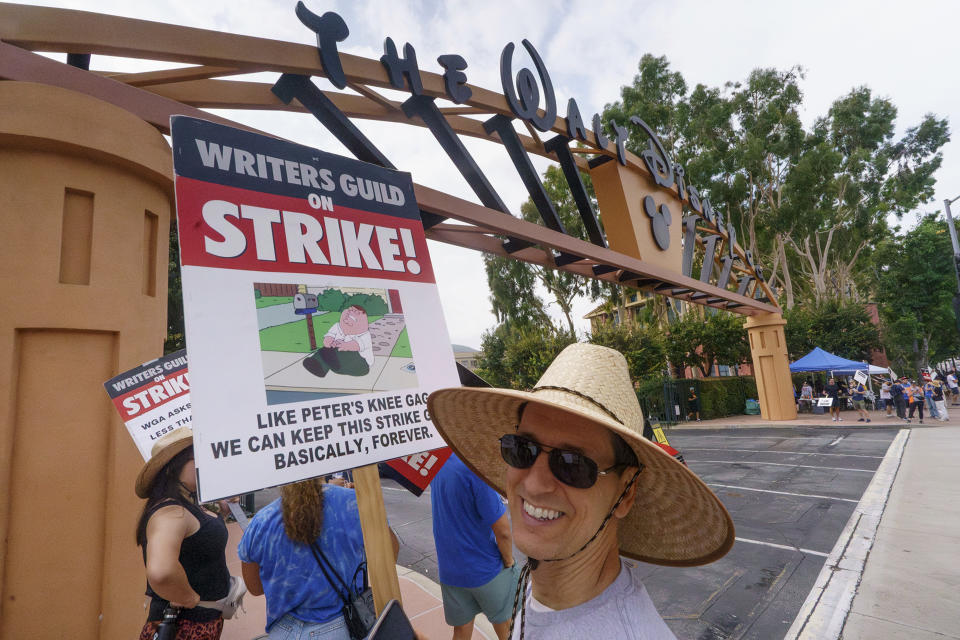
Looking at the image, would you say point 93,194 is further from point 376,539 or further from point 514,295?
point 514,295

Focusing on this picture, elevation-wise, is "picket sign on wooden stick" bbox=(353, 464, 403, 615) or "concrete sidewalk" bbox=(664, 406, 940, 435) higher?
"picket sign on wooden stick" bbox=(353, 464, 403, 615)

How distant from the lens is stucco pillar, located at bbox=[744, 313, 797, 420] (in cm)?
1672

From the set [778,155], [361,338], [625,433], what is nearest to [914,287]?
[778,155]

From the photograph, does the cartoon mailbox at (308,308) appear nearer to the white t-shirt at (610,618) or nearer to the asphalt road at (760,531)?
the white t-shirt at (610,618)

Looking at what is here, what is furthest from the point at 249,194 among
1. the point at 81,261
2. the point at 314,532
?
the point at 81,261

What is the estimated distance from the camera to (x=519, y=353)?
972 inches

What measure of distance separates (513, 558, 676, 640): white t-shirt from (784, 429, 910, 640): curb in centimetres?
327

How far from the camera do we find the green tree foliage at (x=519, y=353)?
2328 centimetres

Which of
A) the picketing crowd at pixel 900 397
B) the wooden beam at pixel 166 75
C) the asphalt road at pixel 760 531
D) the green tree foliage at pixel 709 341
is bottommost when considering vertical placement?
the asphalt road at pixel 760 531

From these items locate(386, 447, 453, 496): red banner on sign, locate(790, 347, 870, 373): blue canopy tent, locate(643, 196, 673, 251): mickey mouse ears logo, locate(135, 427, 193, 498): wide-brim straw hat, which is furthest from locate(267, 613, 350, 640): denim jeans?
locate(790, 347, 870, 373): blue canopy tent

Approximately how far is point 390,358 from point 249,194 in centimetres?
66

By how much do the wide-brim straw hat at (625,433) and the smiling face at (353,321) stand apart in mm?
327

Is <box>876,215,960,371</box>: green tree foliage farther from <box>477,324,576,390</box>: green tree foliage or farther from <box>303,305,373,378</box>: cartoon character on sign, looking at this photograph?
<box>303,305,373,378</box>: cartoon character on sign

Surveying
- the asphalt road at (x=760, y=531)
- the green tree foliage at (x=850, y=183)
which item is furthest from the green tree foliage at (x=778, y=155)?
the asphalt road at (x=760, y=531)
